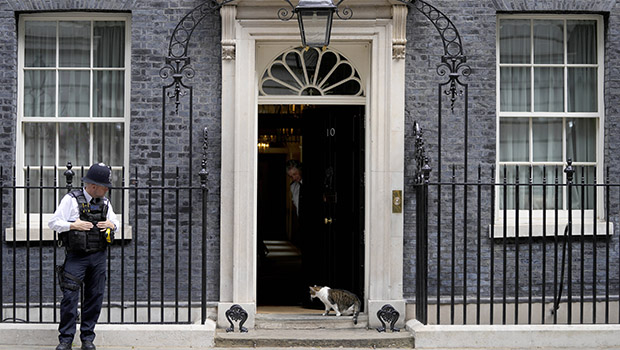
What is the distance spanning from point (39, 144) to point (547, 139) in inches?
233

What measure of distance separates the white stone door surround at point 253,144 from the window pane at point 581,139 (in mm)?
2143

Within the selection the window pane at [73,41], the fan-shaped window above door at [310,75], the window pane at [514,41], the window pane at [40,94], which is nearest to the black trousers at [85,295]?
the window pane at [40,94]

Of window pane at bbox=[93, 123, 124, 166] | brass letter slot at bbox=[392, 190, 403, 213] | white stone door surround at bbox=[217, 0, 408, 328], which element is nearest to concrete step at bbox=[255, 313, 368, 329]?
white stone door surround at bbox=[217, 0, 408, 328]

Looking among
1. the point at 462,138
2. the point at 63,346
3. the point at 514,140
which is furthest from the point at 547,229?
the point at 63,346

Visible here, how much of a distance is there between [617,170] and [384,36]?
310cm

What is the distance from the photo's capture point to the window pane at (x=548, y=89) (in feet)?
33.4

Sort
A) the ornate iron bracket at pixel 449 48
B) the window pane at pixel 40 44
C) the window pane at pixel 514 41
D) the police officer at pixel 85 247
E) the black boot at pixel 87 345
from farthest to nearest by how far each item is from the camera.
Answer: the window pane at pixel 514 41 → the window pane at pixel 40 44 → the ornate iron bracket at pixel 449 48 → the black boot at pixel 87 345 → the police officer at pixel 85 247

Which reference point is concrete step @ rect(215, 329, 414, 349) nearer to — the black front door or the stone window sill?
the black front door

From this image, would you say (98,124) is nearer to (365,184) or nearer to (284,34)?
(284,34)

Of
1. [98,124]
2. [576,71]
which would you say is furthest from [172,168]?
[576,71]

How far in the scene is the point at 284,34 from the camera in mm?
9625

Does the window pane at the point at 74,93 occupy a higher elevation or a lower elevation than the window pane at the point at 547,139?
higher

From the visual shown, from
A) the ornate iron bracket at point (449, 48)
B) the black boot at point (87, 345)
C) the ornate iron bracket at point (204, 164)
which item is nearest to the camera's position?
the black boot at point (87, 345)

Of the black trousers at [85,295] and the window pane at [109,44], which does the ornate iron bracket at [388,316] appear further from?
Result: the window pane at [109,44]
